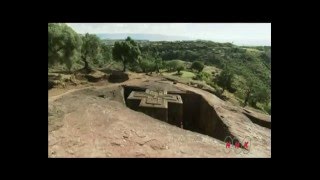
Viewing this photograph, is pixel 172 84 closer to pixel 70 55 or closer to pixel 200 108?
pixel 200 108

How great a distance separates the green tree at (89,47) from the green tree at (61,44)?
14.0 feet

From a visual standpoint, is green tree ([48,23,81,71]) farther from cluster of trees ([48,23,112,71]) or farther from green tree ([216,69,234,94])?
green tree ([216,69,234,94])

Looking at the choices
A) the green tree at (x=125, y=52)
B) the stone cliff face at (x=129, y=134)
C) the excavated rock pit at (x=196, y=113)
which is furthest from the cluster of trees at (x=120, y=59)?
the stone cliff face at (x=129, y=134)

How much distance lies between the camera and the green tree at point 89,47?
22.9 metres

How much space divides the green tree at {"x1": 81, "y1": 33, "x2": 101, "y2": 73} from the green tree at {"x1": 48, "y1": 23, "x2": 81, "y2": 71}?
4253 mm

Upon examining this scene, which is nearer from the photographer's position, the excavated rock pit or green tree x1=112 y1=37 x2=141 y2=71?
the excavated rock pit

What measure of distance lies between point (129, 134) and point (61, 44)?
11859 mm

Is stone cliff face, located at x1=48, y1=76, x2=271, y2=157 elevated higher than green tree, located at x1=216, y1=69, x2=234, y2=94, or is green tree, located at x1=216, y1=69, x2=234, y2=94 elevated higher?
green tree, located at x1=216, y1=69, x2=234, y2=94

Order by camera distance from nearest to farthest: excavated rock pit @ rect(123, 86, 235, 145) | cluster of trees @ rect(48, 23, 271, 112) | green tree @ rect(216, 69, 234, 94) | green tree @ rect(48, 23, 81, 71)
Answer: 1. excavated rock pit @ rect(123, 86, 235, 145)
2. green tree @ rect(48, 23, 81, 71)
3. cluster of trees @ rect(48, 23, 271, 112)
4. green tree @ rect(216, 69, 234, 94)

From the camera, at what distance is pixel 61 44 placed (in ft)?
57.4

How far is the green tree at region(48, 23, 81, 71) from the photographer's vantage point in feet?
56.1

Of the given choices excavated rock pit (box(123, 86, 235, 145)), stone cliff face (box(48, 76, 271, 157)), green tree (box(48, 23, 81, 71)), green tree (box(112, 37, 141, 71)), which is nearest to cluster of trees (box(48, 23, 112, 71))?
green tree (box(48, 23, 81, 71))

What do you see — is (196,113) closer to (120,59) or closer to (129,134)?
(129,134)
